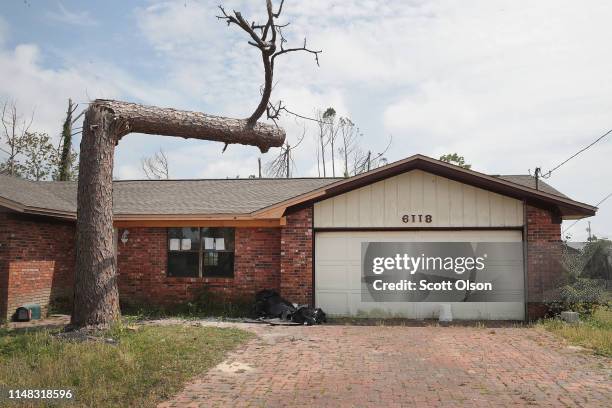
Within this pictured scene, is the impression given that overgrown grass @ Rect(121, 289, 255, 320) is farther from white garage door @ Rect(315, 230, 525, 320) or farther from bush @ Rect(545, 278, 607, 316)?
bush @ Rect(545, 278, 607, 316)

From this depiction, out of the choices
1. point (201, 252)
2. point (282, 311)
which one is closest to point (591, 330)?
point (282, 311)

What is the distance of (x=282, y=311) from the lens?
1238 centimetres

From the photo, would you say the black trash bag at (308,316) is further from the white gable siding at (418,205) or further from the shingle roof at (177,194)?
the shingle roof at (177,194)

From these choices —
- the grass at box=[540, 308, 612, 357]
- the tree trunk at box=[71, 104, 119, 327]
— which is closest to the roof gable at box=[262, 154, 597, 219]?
the grass at box=[540, 308, 612, 357]

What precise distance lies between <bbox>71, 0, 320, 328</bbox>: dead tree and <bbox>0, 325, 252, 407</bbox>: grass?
0.63 metres

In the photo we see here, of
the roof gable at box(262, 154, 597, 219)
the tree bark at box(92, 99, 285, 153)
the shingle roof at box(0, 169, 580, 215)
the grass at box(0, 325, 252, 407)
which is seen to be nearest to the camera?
the grass at box(0, 325, 252, 407)

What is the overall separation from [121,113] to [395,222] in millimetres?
6597

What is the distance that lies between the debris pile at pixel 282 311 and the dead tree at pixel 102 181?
3.59 meters

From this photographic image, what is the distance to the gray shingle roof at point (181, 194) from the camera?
13.4 m

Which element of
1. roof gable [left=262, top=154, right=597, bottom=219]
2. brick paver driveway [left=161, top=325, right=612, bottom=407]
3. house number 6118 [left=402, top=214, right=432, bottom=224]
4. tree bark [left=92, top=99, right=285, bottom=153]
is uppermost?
tree bark [left=92, top=99, right=285, bottom=153]

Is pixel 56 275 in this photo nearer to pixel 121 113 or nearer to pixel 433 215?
pixel 121 113

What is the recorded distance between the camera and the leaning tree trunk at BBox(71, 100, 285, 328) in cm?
967

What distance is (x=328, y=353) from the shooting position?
8.83m

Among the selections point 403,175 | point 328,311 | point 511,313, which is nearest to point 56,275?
point 328,311
